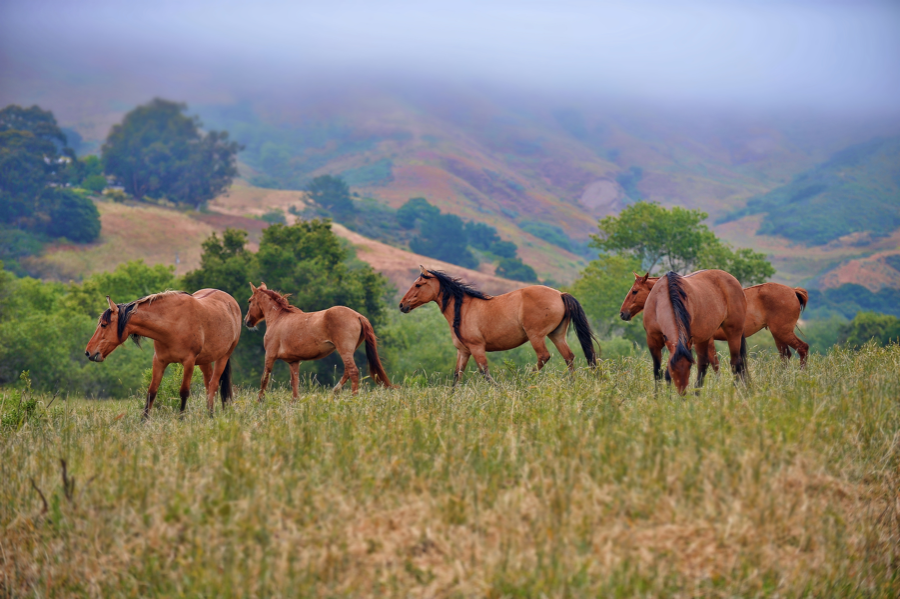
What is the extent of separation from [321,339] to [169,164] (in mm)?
116730

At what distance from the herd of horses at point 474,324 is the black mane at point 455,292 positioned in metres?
0.02

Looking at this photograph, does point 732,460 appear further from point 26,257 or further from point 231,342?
point 26,257

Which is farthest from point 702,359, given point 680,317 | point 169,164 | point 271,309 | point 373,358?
point 169,164

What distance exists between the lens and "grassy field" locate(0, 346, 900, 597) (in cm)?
502

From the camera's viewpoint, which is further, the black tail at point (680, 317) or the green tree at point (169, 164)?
the green tree at point (169, 164)

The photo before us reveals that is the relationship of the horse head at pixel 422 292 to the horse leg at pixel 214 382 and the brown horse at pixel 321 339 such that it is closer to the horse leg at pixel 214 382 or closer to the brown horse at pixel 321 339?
the brown horse at pixel 321 339

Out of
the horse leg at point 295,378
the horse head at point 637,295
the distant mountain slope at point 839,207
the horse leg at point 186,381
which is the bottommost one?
the horse leg at point 295,378

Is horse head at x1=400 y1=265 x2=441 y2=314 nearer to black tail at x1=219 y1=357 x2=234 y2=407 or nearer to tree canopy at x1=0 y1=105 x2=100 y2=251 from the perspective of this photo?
black tail at x1=219 y1=357 x2=234 y2=407

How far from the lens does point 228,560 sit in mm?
5176

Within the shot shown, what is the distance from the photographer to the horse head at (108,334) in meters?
9.94

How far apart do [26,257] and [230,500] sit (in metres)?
94.0

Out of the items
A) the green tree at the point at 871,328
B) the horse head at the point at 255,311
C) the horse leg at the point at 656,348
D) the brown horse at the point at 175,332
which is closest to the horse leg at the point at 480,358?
the horse leg at the point at 656,348

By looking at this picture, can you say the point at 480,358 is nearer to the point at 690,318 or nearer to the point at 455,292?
the point at 455,292

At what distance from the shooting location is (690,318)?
27.5ft
